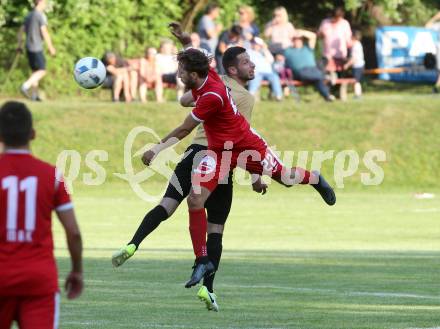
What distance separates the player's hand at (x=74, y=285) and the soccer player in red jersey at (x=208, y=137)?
4741mm

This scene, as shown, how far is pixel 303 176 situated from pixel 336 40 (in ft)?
64.5

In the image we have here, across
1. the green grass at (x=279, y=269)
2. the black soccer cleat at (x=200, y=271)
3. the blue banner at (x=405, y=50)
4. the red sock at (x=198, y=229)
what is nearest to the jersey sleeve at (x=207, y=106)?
the red sock at (x=198, y=229)

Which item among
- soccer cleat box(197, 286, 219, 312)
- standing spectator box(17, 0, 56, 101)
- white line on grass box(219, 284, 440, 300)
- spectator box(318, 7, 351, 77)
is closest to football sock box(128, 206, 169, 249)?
soccer cleat box(197, 286, 219, 312)

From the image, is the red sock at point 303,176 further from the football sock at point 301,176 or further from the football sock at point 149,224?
the football sock at point 149,224

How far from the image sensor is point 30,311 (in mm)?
6727

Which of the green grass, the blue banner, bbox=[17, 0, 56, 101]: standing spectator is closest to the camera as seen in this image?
the green grass

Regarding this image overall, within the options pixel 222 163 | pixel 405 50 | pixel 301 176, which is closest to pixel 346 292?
pixel 301 176

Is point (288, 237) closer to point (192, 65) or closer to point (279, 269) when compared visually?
point (279, 269)

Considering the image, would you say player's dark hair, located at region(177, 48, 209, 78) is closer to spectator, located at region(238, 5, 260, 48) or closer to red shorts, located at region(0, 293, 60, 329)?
red shorts, located at region(0, 293, 60, 329)

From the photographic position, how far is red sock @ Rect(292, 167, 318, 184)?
520 inches

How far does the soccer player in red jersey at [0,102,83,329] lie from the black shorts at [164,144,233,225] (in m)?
5.36

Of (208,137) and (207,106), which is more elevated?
(207,106)

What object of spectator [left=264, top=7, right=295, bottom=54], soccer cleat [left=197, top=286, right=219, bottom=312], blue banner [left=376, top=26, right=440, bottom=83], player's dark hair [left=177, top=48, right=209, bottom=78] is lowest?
blue banner [left=376, top=26, right=440, bottom=83]

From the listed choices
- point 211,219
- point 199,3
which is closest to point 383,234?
point 211,219
